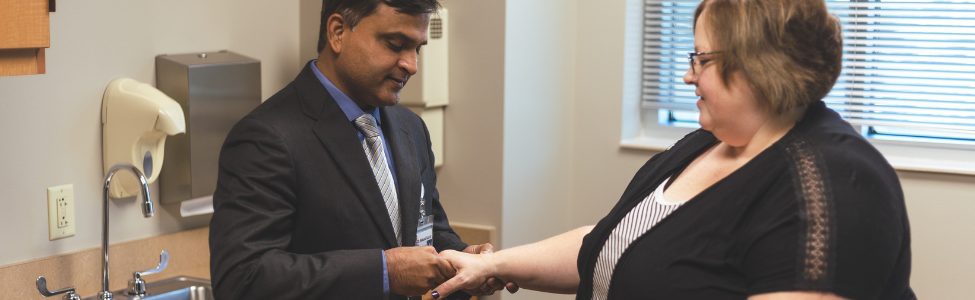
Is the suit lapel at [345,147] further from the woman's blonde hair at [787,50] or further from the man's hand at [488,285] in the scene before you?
the woman's blonde hair at [787,50]

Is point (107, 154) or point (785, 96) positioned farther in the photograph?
point (107, 154)

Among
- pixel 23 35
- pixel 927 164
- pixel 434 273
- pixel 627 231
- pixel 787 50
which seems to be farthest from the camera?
pixel 927 164

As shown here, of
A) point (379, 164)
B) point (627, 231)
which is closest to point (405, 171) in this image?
point (379, 164)

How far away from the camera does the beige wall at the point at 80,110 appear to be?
6.10 ft

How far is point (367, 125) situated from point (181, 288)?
871 millimetres

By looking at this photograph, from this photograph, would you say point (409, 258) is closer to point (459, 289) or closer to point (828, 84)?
point (459, 289)

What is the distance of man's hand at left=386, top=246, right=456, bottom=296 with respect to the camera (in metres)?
1.56

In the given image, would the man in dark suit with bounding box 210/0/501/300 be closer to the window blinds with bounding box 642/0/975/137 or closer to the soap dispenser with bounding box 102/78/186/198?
the soap dispenser with bounding box 102/78/186/198

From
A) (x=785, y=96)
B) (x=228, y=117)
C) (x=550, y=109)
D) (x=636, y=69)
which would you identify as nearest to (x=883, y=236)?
(x=785, y=96)

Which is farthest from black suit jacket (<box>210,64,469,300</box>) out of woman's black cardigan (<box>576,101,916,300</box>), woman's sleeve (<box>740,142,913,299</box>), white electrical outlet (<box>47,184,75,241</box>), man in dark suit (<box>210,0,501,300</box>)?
woman's sleeve (<box>740,142,913,299</box>)

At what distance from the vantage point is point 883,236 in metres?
1.03

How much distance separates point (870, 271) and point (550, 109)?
1.94 metres

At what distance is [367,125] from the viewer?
1679 mm

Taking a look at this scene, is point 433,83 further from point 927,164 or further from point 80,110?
point 927,164
